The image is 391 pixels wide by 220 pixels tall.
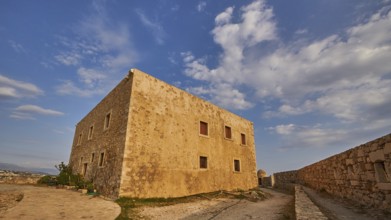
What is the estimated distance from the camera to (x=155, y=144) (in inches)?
432

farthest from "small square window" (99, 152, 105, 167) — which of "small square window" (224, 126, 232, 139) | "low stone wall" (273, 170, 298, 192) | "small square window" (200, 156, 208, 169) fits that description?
"low stone wall" (273, 170, 298, 192)

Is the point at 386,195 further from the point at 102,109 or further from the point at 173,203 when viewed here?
the point at 102,109

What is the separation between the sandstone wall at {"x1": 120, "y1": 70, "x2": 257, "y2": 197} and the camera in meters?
10.1

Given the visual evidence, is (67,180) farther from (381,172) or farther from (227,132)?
(381,172)

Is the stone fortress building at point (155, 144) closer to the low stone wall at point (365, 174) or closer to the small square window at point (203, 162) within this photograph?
the small square window at point (203, 162)

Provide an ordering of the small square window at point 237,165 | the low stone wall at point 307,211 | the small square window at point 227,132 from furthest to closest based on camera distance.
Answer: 1. the small square window at point 237,165
2. the small square window at point 227,132
3. the low stone wall at point 307,211

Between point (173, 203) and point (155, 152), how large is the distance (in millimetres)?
2676

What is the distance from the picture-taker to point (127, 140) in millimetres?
9820

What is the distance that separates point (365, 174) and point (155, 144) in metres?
8.69

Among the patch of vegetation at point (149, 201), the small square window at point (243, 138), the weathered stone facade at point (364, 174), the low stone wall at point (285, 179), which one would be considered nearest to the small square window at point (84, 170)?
the patch of vegetation at point (149, 201)

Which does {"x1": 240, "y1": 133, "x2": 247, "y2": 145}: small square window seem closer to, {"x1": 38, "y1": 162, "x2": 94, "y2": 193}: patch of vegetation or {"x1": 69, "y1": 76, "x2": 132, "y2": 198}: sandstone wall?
{"x1": 69, "y1": 76, "x2": 132, "y2": 198}: sandstone wall

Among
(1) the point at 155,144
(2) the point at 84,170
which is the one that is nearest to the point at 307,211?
(1) the point at 155,144

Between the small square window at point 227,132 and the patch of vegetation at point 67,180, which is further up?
the small square window at point 227,132

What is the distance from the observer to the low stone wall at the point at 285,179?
20513mm
